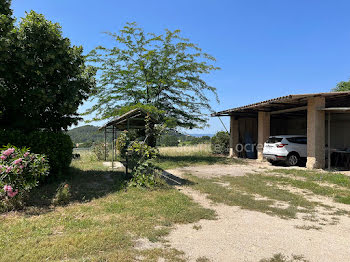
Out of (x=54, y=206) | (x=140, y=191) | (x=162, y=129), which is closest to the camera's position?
(x=54, y=206)

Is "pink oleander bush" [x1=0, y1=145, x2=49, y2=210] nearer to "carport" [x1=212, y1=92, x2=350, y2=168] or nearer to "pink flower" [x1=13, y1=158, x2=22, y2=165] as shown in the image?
"pink flower" [x1=13, y1=158, x2=22, y2=165]

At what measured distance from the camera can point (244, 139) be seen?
57.4ft

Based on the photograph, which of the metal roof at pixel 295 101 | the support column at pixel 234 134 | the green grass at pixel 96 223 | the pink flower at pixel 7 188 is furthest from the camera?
the support column at pixel 234 134

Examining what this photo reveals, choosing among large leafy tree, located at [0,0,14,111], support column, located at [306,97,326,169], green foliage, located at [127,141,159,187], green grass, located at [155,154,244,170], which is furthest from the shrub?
support column, located at [306,97,326,169]

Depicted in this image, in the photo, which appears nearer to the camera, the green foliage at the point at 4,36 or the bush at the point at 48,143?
the green foliage at the point at 4,36

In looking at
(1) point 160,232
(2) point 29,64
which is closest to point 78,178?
(2) point 29,64

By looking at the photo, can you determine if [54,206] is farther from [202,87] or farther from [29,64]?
[202,87]

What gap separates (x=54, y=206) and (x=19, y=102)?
3.65 metres

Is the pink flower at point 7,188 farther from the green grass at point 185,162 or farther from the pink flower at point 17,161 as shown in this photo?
the green grass at point 185,162

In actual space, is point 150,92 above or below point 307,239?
above

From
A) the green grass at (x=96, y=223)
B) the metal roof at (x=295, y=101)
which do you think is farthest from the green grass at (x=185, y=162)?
the green grass at (x=96, y=223)

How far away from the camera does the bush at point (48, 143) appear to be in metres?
6.70

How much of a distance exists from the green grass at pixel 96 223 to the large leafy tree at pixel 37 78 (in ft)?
7.91

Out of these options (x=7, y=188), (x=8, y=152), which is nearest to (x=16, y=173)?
(x=7, y=188)
